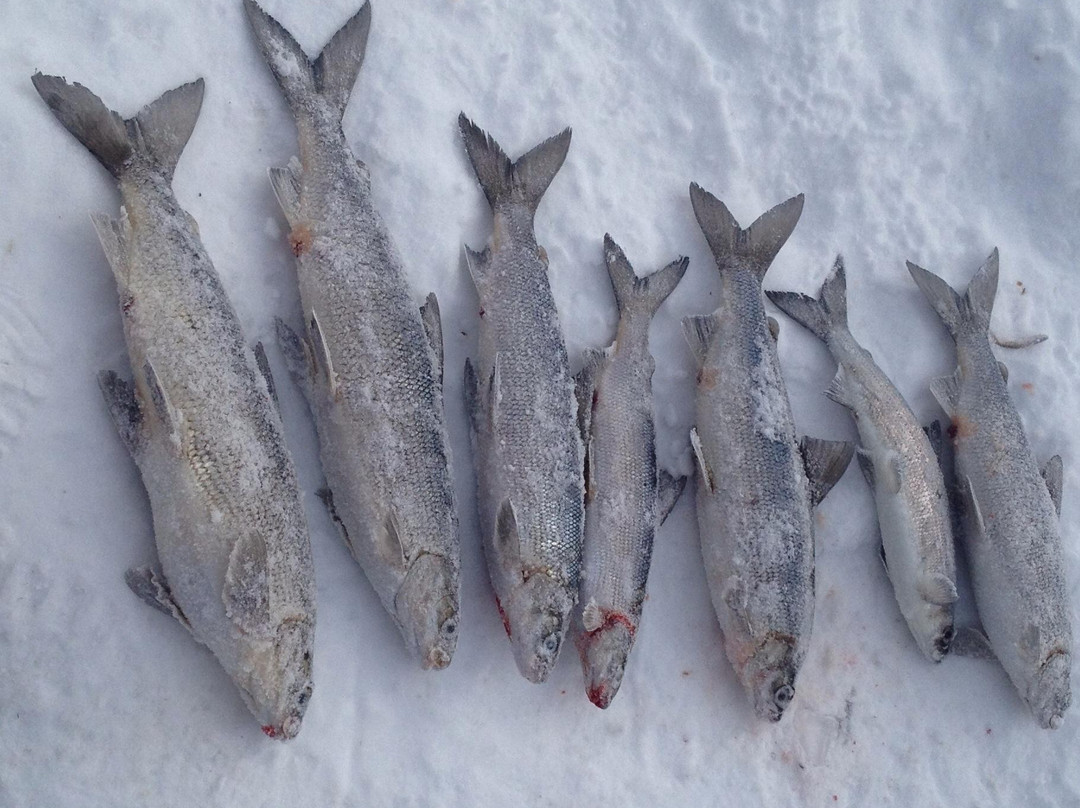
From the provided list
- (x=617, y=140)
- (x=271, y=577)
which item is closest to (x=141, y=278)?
(x=271, y=577)

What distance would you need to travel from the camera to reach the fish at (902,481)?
12.5 ft

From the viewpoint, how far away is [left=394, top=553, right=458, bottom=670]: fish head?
3139 millimetres

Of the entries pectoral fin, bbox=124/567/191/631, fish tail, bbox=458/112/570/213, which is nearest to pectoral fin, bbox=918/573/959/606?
fish tail, bbox=458/112/570/213

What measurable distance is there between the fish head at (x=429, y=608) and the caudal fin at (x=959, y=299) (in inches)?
116

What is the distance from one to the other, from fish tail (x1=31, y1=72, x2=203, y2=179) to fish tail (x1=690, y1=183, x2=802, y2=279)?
7.98 feet

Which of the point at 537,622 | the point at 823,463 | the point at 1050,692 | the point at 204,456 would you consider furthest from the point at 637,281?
the point at 1050,692

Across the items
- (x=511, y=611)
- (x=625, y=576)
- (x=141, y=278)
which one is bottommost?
(x=625, y=576)

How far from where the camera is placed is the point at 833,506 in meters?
4.06

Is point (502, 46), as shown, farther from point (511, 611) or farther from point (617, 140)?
point (511, 611)

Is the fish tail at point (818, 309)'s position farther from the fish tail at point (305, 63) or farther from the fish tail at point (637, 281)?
the fish tail at point (305, 63)

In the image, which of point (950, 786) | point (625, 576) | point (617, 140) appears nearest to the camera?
point (625, 576)

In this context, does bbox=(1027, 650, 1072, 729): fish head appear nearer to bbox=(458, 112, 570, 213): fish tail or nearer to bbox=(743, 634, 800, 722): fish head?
bbox=(743, 634, 800, 722): fish head

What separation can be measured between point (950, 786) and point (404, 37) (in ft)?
14.6

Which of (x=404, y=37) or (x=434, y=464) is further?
(x=404, y=37)
